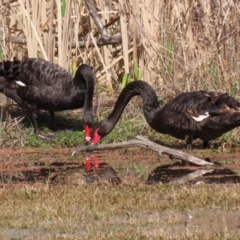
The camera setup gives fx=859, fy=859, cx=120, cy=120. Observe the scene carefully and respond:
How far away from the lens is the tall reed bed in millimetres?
11711

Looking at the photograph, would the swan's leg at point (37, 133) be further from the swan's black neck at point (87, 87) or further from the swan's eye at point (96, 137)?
the swan's eye at point (96, 137)

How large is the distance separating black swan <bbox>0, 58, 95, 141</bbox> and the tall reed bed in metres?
→ 0.46

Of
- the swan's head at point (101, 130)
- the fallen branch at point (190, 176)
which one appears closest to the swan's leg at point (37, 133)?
the swan's head at point (101, 130)

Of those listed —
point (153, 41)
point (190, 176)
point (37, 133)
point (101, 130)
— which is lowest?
point (37, 133)

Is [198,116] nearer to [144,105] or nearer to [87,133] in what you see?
[144,105]

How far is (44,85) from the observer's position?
1180cm

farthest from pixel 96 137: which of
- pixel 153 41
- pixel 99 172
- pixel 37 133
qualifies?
pixel 153 41

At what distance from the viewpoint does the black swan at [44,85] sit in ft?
38.0

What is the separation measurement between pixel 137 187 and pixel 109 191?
0.32 meters

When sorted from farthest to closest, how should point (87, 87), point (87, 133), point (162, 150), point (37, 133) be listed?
point (37, 133), point (87, 87), point (87, 133), point (162, 150)

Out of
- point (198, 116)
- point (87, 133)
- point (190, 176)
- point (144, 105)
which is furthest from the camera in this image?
point (87, 133)

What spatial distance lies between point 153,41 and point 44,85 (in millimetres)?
1724

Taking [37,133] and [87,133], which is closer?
[87,133]

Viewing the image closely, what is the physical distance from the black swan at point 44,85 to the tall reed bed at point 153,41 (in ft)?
1.50
